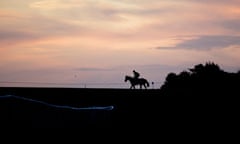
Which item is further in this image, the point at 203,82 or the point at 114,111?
the point at 203,82

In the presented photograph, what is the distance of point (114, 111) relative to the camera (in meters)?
29.4

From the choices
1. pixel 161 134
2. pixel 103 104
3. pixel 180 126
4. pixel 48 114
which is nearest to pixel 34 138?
pixel 48 114

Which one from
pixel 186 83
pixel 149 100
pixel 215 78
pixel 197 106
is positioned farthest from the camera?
pixel 186 83

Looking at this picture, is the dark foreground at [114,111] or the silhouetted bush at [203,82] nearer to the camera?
the dark foreground at [114,111]

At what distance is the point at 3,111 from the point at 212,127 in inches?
558

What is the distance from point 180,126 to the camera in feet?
107

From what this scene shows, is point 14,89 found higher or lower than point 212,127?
higher

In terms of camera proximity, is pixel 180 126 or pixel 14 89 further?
pixel 14 89

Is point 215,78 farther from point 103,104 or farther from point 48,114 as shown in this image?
point 48,114

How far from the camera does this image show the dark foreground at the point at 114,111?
22484 millimetres

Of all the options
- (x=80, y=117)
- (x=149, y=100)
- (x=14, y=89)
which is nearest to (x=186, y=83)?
(x=149, y=100)

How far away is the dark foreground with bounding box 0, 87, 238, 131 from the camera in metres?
22.5

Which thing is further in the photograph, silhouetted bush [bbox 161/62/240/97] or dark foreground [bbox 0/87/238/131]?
silhouetted bush [bbox 161/62/240/97]

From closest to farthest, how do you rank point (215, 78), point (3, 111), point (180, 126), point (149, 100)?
point (3, 111), point (180, 126), point (149, 100), point (215, 78)
